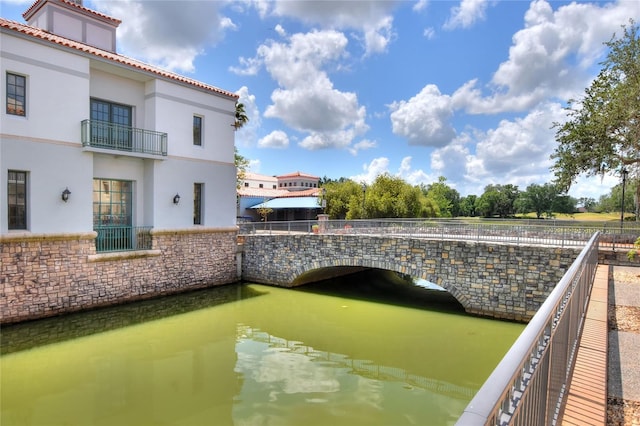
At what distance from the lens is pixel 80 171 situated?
1385cm

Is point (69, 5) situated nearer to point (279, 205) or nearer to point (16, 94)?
point (16, 94)

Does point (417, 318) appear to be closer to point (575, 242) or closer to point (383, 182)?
point (575, 242)

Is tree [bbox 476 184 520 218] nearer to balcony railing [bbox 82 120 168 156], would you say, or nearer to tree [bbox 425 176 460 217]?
tree [bbox 425 176 460 217]

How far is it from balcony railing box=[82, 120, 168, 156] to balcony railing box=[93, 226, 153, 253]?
324 cm

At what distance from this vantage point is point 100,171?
599 inches

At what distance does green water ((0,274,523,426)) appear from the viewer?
24.4 ft

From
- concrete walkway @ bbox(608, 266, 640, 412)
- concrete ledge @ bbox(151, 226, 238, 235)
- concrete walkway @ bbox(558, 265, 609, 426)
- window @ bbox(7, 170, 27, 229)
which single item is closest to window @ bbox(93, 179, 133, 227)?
concrete ledge @ bbox(151, 226, 238, 235)

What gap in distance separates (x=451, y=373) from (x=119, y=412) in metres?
7.30

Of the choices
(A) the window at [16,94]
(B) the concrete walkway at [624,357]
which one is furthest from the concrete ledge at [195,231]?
(B) the concrete walkway at [624,357]

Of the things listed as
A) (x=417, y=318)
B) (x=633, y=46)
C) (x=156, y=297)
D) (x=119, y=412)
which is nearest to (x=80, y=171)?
(x=156, y=297)

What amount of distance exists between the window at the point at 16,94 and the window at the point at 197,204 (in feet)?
24.1

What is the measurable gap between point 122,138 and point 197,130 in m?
3.58

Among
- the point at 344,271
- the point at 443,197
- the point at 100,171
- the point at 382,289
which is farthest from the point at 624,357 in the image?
the point at 443,197

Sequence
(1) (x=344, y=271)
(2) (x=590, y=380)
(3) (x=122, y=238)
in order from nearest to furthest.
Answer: (2) (x=590, y=380)
(3) (x=122, y=238)
(1) (x=344, y=271)
